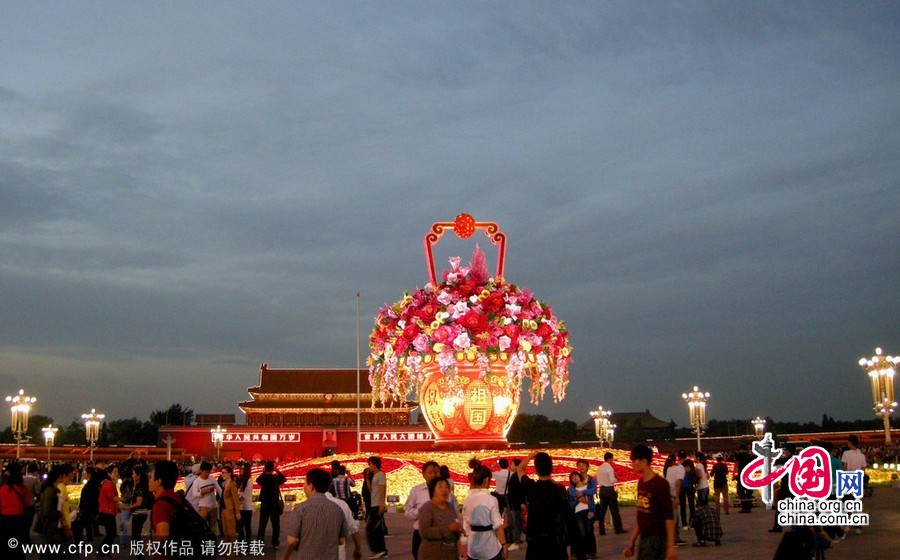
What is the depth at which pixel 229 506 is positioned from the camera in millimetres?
13742

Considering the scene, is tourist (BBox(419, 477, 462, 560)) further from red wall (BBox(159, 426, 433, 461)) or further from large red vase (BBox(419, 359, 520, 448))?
red wall (BBox(159, 426, 433, 461))

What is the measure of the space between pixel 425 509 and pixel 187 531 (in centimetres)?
219

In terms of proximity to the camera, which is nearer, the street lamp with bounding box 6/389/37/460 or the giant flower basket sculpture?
the giant flower basket sculpture

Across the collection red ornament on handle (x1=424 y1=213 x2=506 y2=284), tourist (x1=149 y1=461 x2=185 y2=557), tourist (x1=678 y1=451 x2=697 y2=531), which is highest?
red ornament on handle (x1=424 y1=213 x2=506 y2=284)

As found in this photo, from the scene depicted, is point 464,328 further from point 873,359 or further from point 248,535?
point 873,359

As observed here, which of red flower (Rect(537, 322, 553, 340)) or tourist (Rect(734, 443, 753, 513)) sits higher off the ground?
red flower (Rect(537, 322, 553, 340))

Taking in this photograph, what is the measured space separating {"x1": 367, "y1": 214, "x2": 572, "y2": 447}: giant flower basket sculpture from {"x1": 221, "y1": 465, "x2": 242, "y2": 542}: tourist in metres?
6.85

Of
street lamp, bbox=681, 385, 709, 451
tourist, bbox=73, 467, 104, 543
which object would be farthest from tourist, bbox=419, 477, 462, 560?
street lamp, bbox=681, 385, 709, 451

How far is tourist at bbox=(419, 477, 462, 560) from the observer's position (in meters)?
7.71

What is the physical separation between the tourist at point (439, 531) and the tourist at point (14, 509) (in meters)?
4.82

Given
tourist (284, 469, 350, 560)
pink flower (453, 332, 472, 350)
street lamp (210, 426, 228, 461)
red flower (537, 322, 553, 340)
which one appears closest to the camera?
tourist (284, 469, 350, 560)

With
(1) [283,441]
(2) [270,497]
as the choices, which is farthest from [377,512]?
(1) [283,441]

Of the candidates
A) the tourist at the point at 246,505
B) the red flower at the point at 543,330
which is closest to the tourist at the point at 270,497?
the tourist at the point at 246,505

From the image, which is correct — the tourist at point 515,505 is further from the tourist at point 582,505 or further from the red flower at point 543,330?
the red flower at point 543,330
